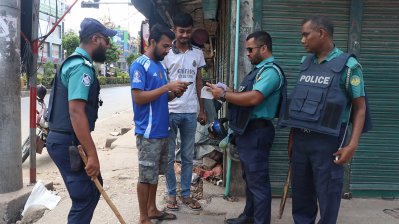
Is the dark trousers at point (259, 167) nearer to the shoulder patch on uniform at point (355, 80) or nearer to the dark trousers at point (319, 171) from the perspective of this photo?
the dark trousers at point (319, 171)

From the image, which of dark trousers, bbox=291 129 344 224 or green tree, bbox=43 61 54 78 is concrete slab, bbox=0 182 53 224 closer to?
dark trousers, bbox=291 129 344 224

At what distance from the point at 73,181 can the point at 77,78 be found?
760mm

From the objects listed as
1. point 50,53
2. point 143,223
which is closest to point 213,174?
point 143,223

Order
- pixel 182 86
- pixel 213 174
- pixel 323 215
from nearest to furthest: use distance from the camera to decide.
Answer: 1. pixel 323 215
2. pixel 182 86
3. pixel 213 174

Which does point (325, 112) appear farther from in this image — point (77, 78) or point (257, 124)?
point (77, 78)

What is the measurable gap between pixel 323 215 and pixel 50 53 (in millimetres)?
47831

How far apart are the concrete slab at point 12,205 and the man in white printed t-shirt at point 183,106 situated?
154 centimetres

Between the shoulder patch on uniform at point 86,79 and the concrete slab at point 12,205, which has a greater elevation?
A: the shoulder patch on uniform at point 86,79

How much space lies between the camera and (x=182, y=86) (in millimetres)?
3195

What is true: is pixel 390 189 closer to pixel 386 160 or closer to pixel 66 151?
pixel 386 160

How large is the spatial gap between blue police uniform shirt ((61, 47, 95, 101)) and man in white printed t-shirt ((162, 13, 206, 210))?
4.37 feet

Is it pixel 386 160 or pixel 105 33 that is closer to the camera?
pixel 105 33

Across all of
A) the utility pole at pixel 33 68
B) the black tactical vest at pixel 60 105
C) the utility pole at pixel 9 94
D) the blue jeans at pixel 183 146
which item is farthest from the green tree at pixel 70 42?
the black tactical vest at pixel 60 105

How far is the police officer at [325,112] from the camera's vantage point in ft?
8.98
